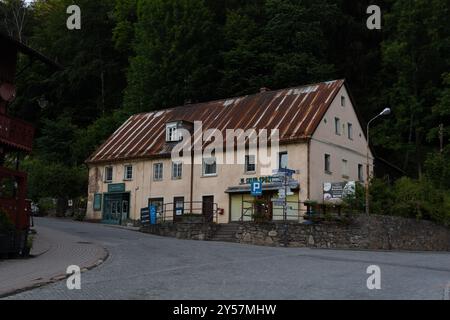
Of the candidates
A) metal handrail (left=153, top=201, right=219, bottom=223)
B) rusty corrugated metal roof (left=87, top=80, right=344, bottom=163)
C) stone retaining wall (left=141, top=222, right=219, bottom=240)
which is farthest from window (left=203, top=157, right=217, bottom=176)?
stone retaining wall (left=141, top=222, right=219, bottom=240)

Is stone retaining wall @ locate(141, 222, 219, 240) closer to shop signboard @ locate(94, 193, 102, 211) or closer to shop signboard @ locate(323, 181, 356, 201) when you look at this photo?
shop signboard @ locate(323, 181, 356, 201)

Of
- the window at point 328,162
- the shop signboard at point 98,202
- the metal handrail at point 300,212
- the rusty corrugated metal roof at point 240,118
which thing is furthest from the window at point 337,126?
the shop signboard at point 98,202

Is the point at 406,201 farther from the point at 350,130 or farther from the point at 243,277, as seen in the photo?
the point at 243,277

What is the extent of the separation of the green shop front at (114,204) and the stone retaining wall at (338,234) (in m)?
14.1

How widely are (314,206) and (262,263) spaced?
11431 millimetres

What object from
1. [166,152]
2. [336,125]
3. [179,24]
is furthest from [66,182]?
[336,125]

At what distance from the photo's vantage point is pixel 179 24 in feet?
177

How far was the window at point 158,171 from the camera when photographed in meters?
39.5

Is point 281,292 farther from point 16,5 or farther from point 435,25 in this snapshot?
point 16,5

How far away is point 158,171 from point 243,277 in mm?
25995

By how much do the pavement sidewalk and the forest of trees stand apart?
17438 millimetres

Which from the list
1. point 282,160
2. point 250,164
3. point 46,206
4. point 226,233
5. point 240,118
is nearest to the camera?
point 226,233

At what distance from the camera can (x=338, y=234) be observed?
2783 centimetres

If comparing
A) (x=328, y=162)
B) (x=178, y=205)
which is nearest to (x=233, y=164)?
(x=178, y=205)
